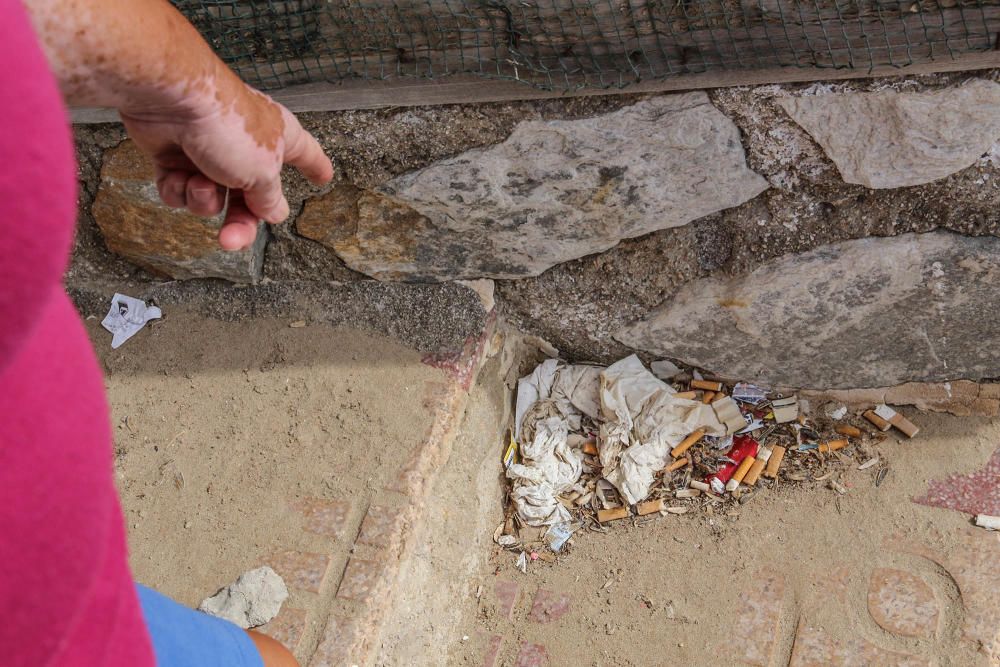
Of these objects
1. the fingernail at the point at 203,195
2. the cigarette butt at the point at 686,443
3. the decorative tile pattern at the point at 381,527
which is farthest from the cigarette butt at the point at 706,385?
the fingernail at the point at 203,195

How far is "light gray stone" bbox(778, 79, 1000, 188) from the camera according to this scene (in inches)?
77.9

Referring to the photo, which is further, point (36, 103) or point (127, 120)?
point (127, 120)

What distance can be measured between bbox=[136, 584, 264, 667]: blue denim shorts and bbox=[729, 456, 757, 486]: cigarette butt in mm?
1589

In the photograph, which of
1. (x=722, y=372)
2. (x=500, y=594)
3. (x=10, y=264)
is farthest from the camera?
(x=722, y=372)

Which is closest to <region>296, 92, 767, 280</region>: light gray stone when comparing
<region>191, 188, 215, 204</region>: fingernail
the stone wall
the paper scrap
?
the stone wall

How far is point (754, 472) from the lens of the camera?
8.39ft

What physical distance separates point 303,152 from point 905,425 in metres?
1.93

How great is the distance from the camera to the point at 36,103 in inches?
24.3

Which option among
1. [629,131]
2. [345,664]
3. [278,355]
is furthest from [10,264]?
[278,355]

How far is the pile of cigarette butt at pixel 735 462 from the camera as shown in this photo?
8.32 ft

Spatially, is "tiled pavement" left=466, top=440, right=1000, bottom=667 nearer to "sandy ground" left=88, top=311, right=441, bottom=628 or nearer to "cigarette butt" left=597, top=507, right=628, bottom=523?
"cigarette butt" left=597, top=507, right=628, bottom=523

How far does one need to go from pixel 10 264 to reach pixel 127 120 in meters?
0.80

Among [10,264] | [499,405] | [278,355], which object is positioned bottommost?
[499,405]

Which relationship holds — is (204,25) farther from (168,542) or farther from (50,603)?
(50,603)
